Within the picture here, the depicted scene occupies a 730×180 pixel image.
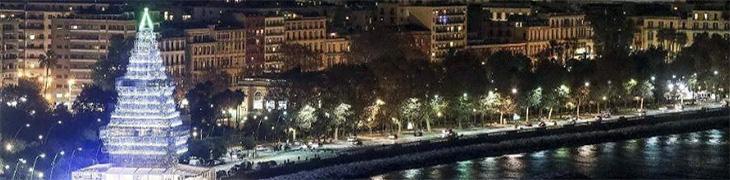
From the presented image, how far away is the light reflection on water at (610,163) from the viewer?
109ft

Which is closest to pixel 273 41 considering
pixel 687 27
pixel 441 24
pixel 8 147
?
pixel 441 24

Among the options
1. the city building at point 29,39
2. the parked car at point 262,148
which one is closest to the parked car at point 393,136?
the parked car at point 262,148

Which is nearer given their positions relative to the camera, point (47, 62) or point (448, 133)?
point (448, 133)

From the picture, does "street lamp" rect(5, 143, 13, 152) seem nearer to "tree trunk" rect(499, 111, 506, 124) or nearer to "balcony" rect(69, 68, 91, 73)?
"balcony" rect(69, 68, 91, 73)

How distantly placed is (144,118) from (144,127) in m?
0.12

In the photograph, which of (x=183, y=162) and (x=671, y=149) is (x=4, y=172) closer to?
(x=183, y=162)

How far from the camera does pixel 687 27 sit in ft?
175

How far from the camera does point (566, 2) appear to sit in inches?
2208

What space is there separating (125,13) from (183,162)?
12.7 m

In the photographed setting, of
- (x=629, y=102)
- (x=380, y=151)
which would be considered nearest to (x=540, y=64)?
(x=629, y=102)

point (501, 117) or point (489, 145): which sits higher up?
point (501, 117)

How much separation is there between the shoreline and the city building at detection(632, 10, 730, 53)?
334 inches

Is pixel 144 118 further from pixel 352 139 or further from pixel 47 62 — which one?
pixel 47 62

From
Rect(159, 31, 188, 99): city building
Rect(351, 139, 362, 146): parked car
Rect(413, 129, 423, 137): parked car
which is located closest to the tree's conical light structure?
Rect(351, 139, 362, 146): parked car
